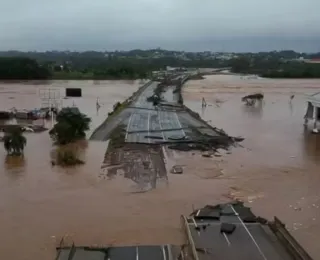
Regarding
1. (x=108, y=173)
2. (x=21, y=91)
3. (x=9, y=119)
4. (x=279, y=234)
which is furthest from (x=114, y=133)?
(x=21, y=91)

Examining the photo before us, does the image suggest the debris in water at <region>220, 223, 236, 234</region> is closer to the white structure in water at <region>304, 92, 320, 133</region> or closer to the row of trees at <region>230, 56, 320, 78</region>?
the white structure in water at <region>304, 92, 320, 133</region>

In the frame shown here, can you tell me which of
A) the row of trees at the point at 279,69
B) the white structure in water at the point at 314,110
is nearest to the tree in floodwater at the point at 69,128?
the white structure in water at the point at 314,110

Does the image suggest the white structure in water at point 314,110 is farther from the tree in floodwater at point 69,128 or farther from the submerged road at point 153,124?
the tree in floodwater at point 69,128

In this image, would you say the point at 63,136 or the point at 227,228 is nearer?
the point at 227,228

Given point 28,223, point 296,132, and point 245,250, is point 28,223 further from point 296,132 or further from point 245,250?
point 296,132

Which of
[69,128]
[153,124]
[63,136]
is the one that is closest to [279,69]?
[153,124]

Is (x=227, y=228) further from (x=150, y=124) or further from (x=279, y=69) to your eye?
(x=279, y=69)
